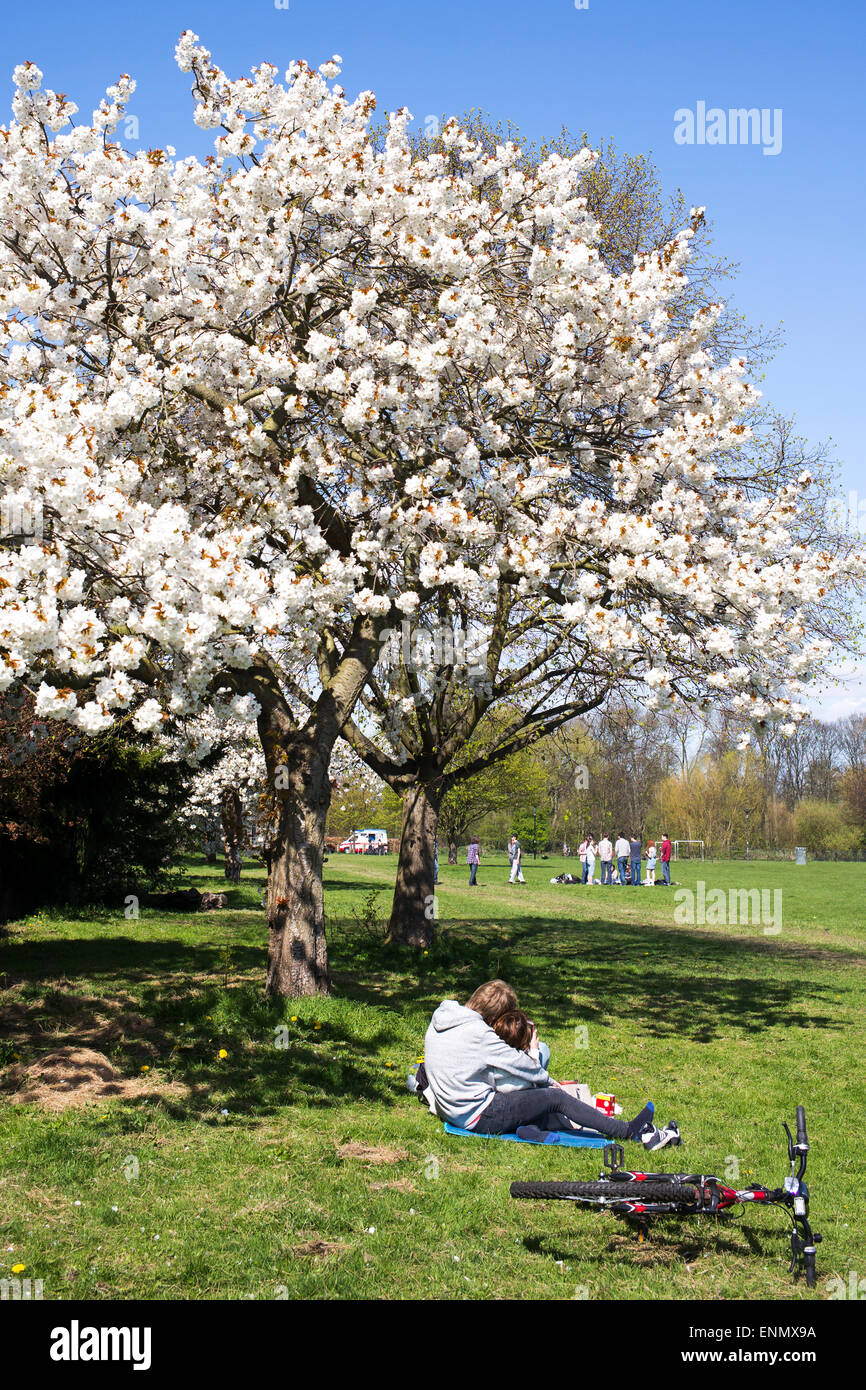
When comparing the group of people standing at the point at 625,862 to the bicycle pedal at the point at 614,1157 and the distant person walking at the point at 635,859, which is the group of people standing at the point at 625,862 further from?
the bicycle pedal at the point at 614,1157

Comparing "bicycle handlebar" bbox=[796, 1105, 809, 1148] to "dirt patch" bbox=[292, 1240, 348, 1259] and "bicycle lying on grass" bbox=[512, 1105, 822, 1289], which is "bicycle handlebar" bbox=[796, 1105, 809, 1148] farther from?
"dirt patch" bbox=[292, 1240, 348, 1259]

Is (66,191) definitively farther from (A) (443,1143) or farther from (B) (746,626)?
(A) (443,1143)

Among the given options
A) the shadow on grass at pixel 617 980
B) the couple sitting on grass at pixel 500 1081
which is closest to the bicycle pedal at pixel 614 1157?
the couple sitting on grass at pixel 500 1081

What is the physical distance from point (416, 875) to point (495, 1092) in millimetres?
7759

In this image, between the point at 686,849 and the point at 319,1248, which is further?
the point at 686,849

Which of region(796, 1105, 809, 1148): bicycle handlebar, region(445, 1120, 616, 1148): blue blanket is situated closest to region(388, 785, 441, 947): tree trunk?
region(445, 1120, 616, 1148): blue blanket

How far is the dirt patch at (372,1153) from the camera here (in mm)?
5910

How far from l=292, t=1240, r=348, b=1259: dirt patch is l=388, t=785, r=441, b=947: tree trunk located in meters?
9.05

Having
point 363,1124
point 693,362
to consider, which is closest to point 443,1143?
point 363,1124

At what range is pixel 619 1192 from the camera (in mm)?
4461

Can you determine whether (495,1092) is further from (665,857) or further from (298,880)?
(665,857)

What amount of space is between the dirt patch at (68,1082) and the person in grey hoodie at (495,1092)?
1921 mm

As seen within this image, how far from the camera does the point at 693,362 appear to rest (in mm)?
9672

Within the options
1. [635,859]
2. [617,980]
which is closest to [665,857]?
[635,859]
